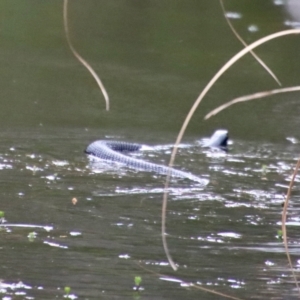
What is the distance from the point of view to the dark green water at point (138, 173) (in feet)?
16.6

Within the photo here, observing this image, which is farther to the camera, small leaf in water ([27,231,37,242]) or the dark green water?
small leaf in water ([27,231,37,242])

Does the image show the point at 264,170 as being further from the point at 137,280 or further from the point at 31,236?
the point at 137,280

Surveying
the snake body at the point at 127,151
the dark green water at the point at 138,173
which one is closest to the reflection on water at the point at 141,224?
the dark green water at the point at 138,173

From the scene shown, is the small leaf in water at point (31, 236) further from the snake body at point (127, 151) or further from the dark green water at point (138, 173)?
the snake body at point (127, 151)

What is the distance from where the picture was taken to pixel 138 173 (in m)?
8.09

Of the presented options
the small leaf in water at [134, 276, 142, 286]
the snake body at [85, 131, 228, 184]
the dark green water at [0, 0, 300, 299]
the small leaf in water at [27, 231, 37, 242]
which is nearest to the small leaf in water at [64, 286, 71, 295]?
the dark green water at [0, 0, 300, 299]

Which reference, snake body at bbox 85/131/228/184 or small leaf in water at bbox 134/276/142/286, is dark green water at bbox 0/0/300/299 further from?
snake body at bbox 85/131/228/184

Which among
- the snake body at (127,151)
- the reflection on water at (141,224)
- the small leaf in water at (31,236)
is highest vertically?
the snake body at (127,151)

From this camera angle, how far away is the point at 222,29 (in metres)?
20.2

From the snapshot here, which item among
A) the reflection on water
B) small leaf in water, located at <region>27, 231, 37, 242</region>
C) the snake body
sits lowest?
the reflection on water

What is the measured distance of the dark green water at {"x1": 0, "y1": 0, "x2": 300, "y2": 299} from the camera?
16.6 feet

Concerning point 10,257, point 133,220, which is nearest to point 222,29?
point 133,220

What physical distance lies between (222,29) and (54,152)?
12102 mm

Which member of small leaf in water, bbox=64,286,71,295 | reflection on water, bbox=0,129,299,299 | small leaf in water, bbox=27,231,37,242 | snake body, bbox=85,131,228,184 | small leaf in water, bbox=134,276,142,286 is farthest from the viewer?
snake body, bbox=85,131,228,184
